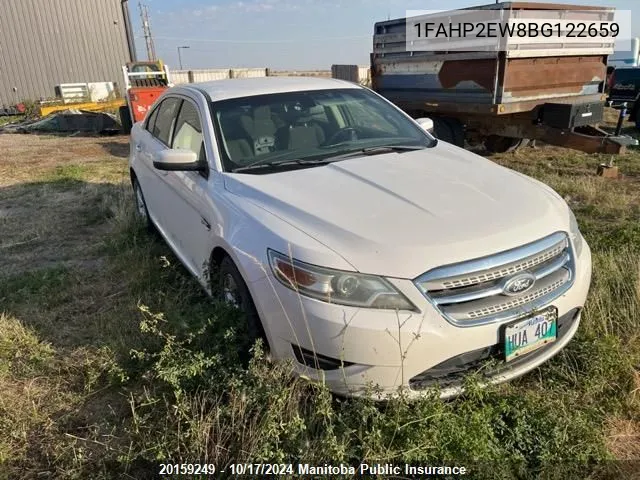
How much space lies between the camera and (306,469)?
6.63 feet

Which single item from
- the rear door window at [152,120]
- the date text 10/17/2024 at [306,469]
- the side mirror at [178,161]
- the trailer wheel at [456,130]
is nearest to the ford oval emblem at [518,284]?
the date text 10/17/2024 at [306,469]

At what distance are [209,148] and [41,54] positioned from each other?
76.3 feet

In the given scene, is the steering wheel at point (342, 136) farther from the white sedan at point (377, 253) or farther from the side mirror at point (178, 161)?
the side mirror at point (178, 161)

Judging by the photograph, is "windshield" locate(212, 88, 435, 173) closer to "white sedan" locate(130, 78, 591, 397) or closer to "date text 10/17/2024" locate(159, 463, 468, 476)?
"white sedan" locate(130, 78, 591, 397)

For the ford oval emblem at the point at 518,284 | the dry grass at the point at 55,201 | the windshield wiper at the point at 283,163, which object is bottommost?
the dry grass at the point at 55,201

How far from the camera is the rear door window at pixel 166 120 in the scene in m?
4.20

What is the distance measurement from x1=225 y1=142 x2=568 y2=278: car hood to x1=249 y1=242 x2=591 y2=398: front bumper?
0.65ft

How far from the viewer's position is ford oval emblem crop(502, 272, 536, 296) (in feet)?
7.45

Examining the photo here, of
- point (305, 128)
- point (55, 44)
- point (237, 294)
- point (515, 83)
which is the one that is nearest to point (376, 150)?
point (305, 128)

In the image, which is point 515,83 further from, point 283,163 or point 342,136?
point 283,163

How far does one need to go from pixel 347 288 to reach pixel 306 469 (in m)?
0.76

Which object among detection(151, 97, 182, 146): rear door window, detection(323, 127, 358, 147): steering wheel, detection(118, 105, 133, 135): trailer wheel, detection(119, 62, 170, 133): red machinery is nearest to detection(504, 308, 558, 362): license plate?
detection(323, 127, 358, 147): steering wheel

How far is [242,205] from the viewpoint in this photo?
2734 millimetres

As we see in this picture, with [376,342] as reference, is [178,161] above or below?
above
